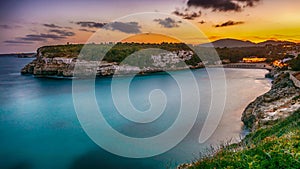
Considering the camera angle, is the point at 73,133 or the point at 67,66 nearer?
the point at 73,133

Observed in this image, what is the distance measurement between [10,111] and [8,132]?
666 centimetres

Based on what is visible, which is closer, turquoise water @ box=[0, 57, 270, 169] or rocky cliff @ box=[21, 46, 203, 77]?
turquoise water @ box=[0, 57, 270, 169]

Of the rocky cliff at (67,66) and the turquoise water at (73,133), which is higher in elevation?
the rocky cliff at (67,66)

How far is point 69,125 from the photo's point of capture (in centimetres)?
1628

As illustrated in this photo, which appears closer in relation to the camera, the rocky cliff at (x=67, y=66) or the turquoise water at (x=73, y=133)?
the turquoise water at (x=73, y=133)

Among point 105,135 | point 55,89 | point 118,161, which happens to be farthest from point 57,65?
point 118,161

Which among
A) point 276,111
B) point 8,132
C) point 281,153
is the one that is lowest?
point 8,132

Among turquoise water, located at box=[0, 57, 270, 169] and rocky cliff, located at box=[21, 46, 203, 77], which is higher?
rocky cliff, located at box=[21, 46, 203, 77]

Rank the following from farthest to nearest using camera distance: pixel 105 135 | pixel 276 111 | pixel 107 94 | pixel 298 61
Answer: pixel 107 94 < pixel 298 61 < pixel 105 135 < pixel 276 111

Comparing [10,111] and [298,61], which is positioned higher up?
[298,61]

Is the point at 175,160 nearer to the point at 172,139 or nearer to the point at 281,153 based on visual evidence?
the point at 172,139

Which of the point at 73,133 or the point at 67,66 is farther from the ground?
the point at 67,66

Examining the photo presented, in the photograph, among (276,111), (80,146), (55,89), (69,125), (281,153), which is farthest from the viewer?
(55,89)

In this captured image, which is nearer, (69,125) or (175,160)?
(175,160)
